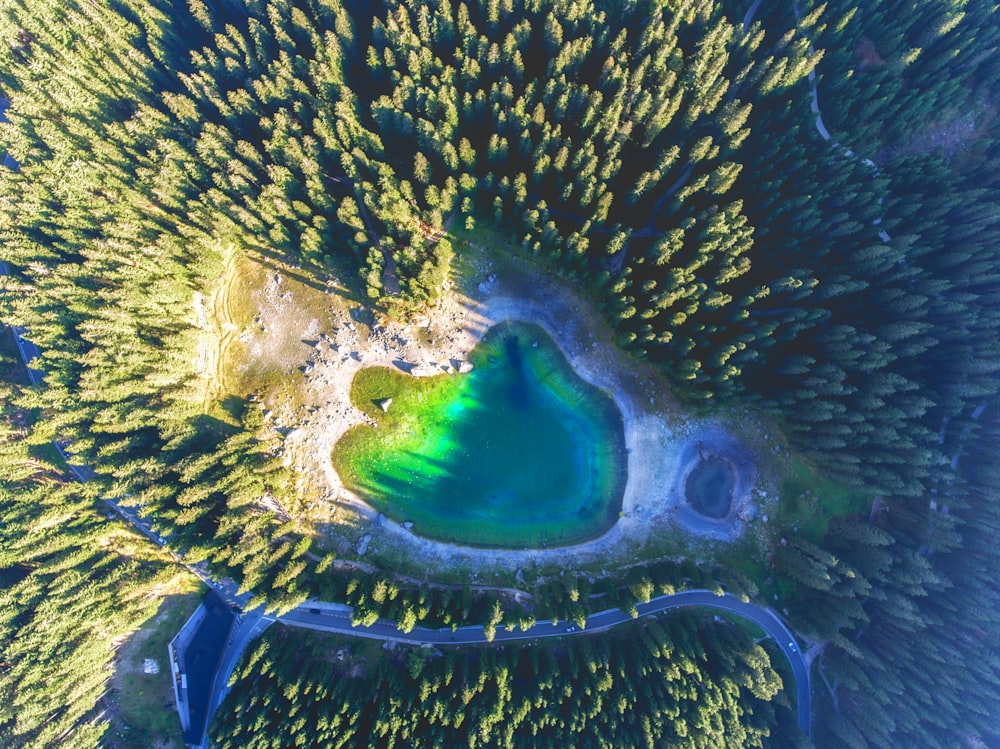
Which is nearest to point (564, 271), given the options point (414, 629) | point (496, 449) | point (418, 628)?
point (496, 449)

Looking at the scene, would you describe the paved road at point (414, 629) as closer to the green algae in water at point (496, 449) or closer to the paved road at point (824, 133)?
the green algae in water at point (496, 449)

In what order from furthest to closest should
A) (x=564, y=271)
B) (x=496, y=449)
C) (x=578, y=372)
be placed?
(x=496, y=449) → (x=578, y=372) → (x=564, y=271)

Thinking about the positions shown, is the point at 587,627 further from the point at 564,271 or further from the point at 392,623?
the point at 564,271

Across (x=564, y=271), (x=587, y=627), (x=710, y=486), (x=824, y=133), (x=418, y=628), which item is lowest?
(x=418, y=628)

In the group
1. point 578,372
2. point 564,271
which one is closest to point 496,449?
point 578,372

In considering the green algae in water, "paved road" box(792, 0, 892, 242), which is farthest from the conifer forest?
the green algae in water

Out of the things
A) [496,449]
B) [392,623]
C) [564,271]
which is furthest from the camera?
[496,449]

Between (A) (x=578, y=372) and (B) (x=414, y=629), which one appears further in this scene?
(A) (x=578, y=372)

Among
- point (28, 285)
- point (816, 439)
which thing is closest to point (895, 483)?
point (816, 439)

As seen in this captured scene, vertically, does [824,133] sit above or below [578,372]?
above
